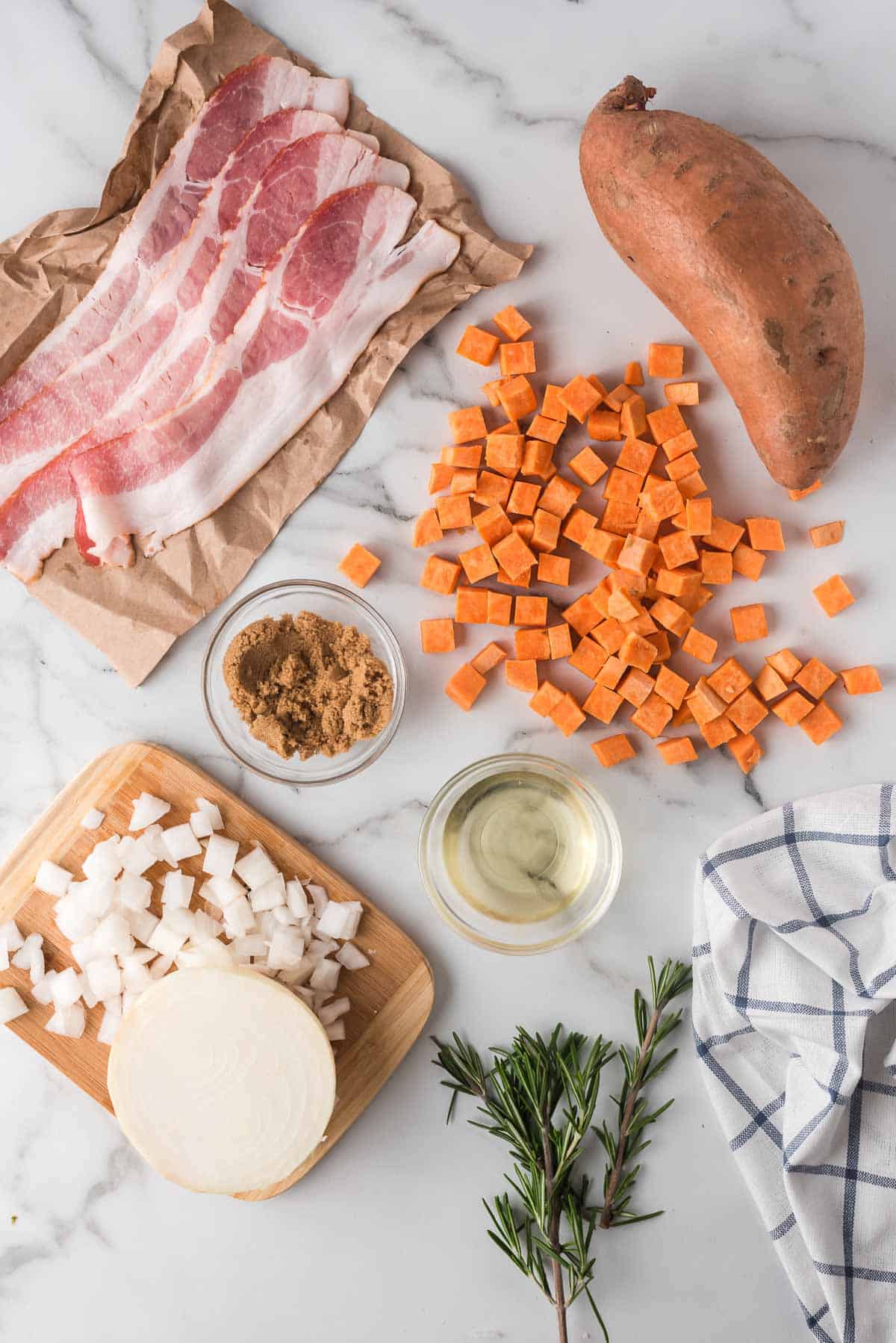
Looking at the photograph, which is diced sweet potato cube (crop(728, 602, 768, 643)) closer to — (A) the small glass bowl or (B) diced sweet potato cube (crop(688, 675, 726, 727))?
(B) diced sweet potato cube (crop(688, 675, 726, 727))

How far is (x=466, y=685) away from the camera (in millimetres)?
1262

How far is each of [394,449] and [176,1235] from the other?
113 cm

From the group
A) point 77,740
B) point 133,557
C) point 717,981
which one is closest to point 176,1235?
point 77,740

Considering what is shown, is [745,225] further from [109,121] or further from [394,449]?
[109,121]

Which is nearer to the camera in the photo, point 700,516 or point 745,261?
point 745,261

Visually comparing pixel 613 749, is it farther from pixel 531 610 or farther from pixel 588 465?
pixel 588 465

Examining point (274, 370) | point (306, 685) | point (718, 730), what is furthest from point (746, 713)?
point (274, 370)

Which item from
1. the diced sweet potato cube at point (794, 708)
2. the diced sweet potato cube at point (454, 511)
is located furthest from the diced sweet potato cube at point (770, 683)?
the diced sweet potato cube at point (454, 511)

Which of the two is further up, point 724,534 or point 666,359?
point 666,359

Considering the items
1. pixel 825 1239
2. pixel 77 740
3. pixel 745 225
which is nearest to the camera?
pixel 745 225

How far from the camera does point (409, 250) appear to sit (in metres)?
1.25

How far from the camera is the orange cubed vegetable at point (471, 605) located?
4.14 ft

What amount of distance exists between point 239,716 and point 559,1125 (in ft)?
2.30

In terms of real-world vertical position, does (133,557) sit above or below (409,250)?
below
